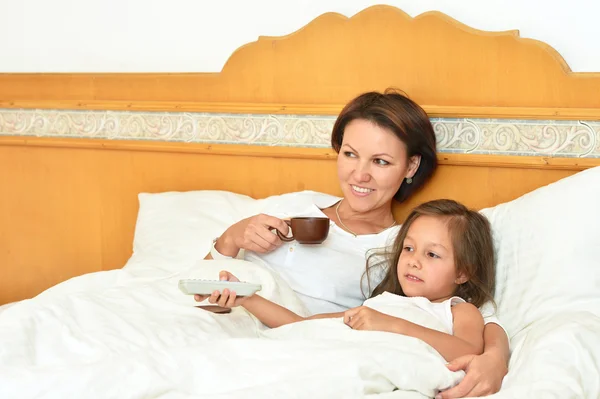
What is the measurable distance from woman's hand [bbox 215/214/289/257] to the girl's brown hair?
334 millimetres

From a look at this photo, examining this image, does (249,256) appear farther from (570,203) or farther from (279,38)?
(570,203)

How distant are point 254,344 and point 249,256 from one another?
63cm

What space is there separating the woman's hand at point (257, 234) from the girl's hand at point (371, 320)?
1.38ft

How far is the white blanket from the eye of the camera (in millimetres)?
1476

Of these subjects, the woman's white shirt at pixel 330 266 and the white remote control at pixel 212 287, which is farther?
the woman's white shirt at pixel 330 266

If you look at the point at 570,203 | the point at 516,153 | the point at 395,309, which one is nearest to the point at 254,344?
the point at 395,309

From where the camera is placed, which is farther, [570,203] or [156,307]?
[156,307]

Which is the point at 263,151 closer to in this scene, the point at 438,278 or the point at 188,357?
the point at 438,278

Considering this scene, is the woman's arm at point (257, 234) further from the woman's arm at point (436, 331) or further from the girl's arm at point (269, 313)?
the woman's arm at point (436, 331)

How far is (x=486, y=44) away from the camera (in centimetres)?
218

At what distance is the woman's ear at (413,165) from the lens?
7.26 ft

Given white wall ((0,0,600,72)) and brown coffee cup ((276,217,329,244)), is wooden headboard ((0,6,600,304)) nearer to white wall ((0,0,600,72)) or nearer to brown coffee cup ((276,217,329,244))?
white wall ((0,0,600,72))

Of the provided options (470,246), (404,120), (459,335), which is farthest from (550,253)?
(404,120)

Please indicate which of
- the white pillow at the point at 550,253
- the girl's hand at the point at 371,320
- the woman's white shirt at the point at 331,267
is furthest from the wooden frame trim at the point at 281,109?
the girl's hand at the point at 371,320
